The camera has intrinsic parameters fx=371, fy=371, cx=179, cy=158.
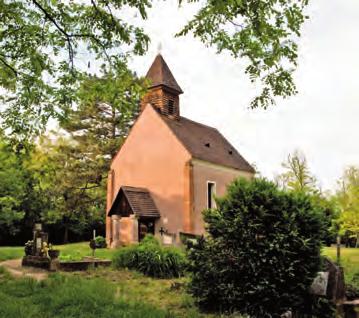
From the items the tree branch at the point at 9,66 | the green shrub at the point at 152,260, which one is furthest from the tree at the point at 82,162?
the tree branch at the point at 9,66

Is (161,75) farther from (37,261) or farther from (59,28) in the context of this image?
(59,28)

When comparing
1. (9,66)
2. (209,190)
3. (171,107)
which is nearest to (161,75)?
(171,107)

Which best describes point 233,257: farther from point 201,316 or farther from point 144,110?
point 144,110

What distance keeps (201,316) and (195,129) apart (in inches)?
947

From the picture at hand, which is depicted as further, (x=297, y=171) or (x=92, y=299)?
(x=297, y=171)

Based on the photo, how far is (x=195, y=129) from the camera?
1156 inches

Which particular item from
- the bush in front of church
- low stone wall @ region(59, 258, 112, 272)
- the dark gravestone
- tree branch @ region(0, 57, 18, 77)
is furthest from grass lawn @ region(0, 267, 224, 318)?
tree branch @ region(0, 57, 18, 77)

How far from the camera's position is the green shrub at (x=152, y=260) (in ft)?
34.6

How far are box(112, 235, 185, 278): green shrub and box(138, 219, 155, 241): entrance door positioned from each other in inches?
462

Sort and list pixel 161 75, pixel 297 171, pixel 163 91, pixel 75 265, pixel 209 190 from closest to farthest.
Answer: pixel 75 265 → pixel 209 190 → pixel 163 91 → pixel 161 75 → pixel 297 171

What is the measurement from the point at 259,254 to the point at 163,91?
22029 mm

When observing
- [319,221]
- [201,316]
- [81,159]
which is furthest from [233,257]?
[81,159]

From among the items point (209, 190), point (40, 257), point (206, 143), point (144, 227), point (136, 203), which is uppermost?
point (206, 143)

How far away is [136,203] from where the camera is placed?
24094 mm
